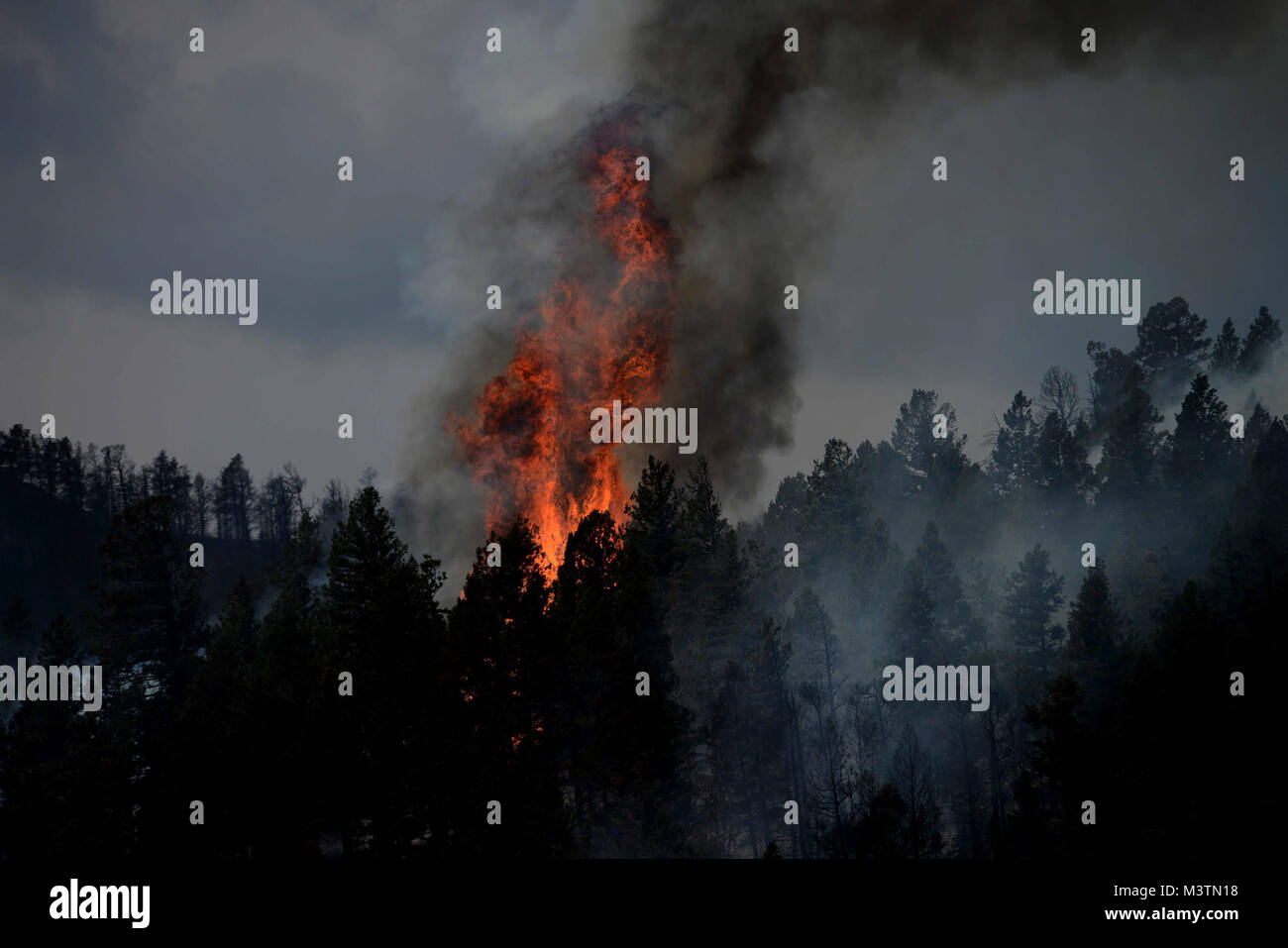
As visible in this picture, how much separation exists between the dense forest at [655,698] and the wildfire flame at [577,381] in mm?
11669

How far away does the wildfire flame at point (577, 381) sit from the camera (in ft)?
272

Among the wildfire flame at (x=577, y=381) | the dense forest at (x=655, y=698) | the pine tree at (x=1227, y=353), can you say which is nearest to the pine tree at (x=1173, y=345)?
the pine tree at (x=1227, y=353)

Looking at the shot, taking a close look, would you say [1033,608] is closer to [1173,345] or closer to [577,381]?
[577,381]

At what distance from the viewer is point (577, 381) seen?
86438 mm

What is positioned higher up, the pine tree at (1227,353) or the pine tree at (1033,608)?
the pine tree at (1227,353)

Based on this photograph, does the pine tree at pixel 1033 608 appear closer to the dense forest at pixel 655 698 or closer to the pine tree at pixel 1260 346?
the dense forest at pixel 655 698

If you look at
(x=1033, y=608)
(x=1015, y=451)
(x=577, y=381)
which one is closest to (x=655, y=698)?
(x=1033, y=608)

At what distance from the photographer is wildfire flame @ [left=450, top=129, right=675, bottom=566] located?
3265 inches

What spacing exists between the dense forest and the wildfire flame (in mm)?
11669

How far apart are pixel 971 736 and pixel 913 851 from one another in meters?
21.4

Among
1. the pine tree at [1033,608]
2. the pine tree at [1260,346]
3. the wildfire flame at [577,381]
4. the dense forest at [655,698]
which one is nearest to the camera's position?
the dense forest at [655,698]

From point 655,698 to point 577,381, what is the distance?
158 ft

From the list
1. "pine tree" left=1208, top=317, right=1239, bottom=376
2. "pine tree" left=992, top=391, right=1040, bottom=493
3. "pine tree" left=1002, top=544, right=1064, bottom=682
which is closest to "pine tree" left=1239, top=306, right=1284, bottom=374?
"pine tree" left=1208, top=317, right=1239, bottom=376
